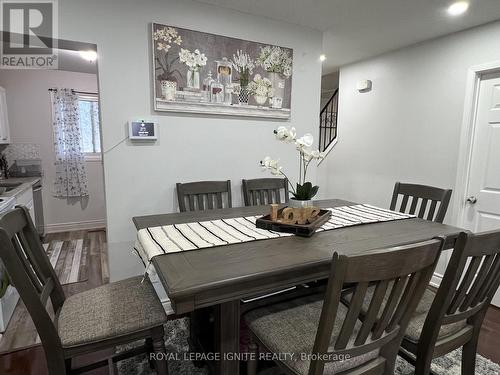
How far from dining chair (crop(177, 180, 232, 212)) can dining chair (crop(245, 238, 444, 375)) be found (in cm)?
113

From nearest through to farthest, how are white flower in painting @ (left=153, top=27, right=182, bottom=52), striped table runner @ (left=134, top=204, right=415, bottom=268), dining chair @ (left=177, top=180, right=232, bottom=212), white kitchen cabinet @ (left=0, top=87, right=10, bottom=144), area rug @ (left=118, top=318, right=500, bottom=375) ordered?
striped table runner @ (left=134, top=204, right=415, bottom=268)
area rug @ (left=118, top=318, right=500, bottom=375)
white flower in painting @ (left=153, top=27, right=182, bottom=52)
dining chair @ (left=177, top=180, right=232, bottom=212)
white kitchen cabinet @ (left=0, top=87, right=10, bottom=144)

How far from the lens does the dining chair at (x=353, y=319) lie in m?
0.84

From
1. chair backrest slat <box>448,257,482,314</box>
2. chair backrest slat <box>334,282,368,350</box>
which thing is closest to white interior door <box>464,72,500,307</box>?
chair backrest slat <box>448,257,482,314</box>

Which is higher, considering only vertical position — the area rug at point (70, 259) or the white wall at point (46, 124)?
the white wall at point (46, 124)

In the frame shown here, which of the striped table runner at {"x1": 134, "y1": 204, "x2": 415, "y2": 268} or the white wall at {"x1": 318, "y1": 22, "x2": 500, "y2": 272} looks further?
the white wall at {"x1": 318, "y1": 22, "x2": 500, "y2": 272}

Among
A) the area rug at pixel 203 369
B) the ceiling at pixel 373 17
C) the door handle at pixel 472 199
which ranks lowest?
the area rug at pixel 203 369

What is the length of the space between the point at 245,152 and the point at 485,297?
1.91 m

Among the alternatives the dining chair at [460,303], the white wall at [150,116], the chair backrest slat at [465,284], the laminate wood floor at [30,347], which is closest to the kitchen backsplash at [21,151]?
the laminate wood floor at [30,347]

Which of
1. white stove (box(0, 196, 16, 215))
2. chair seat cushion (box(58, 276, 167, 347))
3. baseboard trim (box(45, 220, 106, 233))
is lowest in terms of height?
baseboard trim (box(45, 220, 106, 233))

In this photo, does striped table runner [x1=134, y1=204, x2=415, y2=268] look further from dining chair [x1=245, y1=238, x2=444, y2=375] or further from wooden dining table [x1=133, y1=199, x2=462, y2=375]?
dining chair [x1=245, y1=238, x2=444, y2=375]

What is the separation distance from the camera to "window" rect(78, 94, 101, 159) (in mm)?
4402

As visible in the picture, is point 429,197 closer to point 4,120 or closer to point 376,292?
point 376,292

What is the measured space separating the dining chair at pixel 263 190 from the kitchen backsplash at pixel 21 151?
11.5ft

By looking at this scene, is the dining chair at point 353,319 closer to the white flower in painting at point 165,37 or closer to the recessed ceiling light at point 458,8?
the white flower in painting at point 165,37
